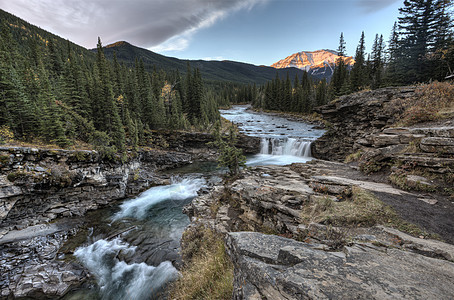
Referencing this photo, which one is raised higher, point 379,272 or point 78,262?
point 379,272

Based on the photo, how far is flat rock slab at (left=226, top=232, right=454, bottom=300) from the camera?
267 cm

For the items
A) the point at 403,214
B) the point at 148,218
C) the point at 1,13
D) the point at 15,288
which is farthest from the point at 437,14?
the point at 1,13

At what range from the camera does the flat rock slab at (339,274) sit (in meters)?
2.67

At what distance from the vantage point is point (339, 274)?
305 centimetres

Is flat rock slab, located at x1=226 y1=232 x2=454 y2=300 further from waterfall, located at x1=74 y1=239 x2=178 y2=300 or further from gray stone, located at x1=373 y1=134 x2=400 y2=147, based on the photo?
gray stone, located at x1=373 y1=134 x2=400 y2=147

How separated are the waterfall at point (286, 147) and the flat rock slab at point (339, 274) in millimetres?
26070

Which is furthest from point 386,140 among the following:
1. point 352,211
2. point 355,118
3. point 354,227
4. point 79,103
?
point 79,103

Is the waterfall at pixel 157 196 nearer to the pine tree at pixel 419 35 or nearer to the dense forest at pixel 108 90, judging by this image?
the dense forest at pixel 108 90

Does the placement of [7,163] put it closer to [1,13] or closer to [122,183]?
[122,183]

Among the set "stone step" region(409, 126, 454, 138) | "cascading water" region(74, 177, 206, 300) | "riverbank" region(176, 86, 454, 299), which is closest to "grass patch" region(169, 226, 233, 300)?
"riverbank" region(176, 86, 454, 299)

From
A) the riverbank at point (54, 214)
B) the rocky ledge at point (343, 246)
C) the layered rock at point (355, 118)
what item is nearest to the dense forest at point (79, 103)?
the riverbank at point (54, 214)

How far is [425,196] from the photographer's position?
6512 mm

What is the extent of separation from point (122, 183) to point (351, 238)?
22.3m

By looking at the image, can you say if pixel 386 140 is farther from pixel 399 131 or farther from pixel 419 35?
pixel 419 35
